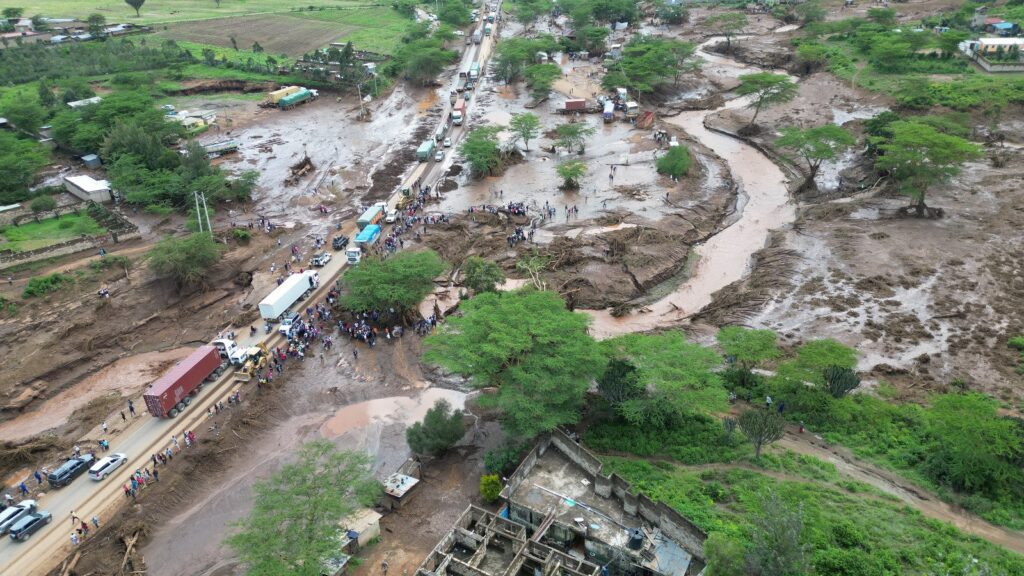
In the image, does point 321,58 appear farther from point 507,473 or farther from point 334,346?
point 507,473

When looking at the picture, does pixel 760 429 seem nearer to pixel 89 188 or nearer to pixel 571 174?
pixel 571 174

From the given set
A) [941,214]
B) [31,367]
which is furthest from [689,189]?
[31,367]

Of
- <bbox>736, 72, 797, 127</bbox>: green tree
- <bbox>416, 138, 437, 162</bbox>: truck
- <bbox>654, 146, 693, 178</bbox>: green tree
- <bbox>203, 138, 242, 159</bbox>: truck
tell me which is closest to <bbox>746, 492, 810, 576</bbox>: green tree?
<bbox>654, 146, 693, 178</bbox>: green tree

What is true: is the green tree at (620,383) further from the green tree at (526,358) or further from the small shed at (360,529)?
the small shed at (360,529)

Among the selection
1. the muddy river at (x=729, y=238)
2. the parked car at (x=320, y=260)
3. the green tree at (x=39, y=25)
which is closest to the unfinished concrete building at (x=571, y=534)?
the muddy river at (x=729, y=238)

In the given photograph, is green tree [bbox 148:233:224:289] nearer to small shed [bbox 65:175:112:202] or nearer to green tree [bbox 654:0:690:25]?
small shed [bbox 65:175:112:202]
